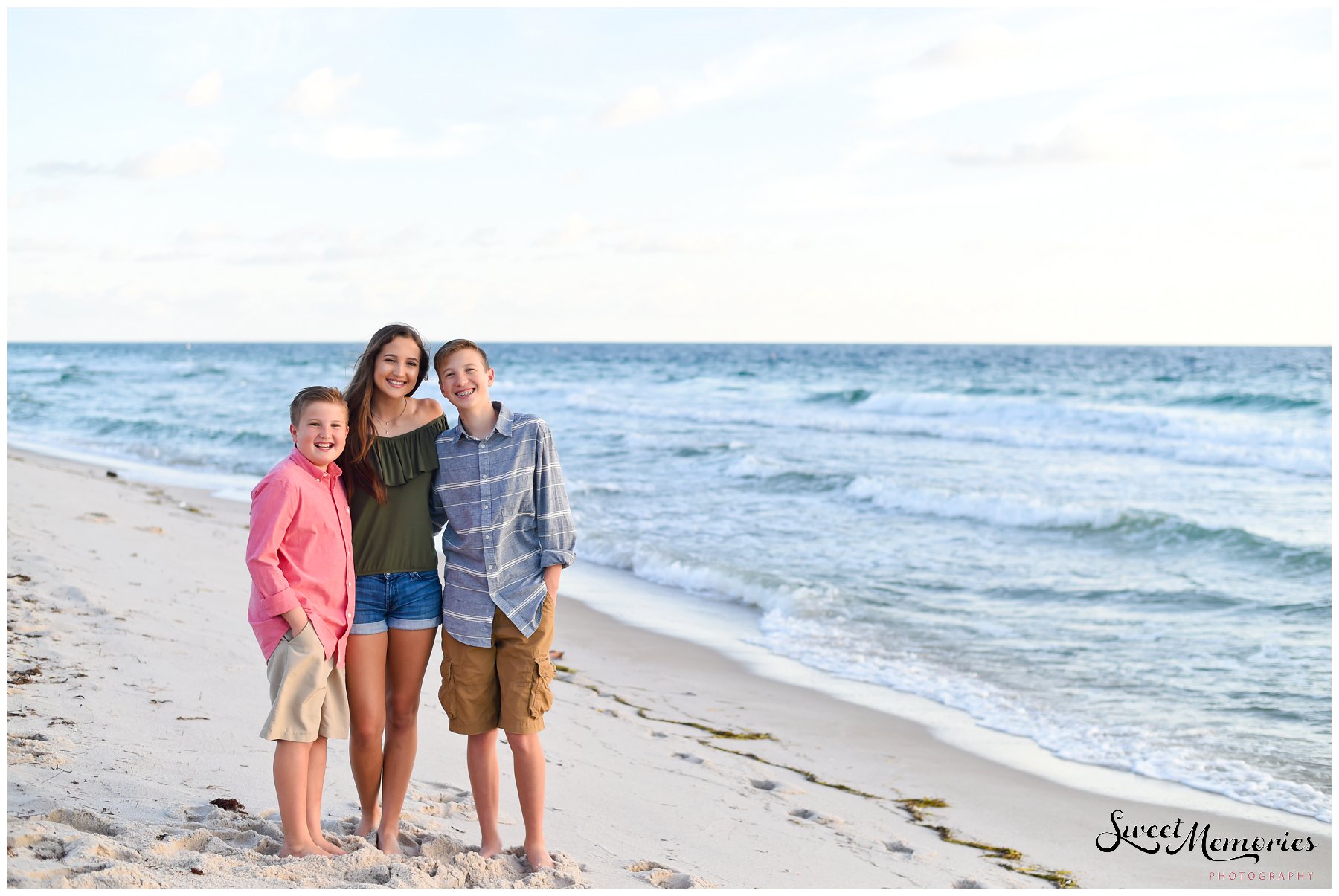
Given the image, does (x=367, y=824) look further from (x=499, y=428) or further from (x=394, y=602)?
(x=499, y=428)

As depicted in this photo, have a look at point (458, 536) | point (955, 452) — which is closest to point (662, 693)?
point (458, 536)

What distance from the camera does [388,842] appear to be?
336cm

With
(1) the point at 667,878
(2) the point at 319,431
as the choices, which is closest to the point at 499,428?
(2) the point at 319,431

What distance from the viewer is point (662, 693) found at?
6.08m

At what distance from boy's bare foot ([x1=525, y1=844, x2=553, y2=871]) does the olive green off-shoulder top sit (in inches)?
39.6

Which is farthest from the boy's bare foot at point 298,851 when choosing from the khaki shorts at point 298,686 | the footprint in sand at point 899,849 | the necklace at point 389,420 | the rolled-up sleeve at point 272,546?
the footprint in sand at point 899,849

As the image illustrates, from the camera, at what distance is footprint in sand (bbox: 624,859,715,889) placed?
3404mm

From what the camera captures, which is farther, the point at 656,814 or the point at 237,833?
the point at 656,814

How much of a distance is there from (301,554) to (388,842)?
1036 mm

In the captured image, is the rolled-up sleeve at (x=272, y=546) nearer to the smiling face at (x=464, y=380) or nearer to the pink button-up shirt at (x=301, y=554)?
the pink button-up shirt at (x=301, y=554)

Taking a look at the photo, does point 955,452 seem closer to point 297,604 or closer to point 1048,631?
point 1048,631

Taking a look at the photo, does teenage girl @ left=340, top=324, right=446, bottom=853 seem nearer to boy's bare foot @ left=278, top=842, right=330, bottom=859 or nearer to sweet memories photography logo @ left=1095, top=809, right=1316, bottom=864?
boy's bare foot @ left=278, top=842, right=330, bottom=859

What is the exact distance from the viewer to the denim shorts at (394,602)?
3.31m

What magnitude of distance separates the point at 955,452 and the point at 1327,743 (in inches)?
519
